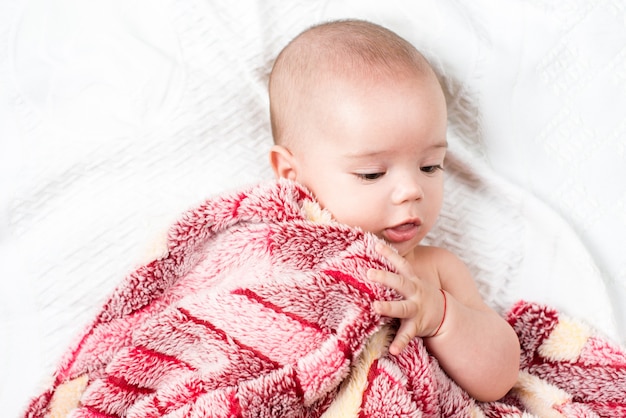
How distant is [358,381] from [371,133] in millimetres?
390

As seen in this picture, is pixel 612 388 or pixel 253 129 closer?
pixel 612 388

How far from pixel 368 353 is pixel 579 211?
0.56m

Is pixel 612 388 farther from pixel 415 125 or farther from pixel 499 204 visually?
pixel 415 125

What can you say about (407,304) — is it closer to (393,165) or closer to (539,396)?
(393,165)

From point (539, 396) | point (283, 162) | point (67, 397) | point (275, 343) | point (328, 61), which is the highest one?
point (328, 61)

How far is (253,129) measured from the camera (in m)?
1.43

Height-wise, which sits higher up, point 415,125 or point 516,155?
point 415,125

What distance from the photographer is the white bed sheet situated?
4.41 feet

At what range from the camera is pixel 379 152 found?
113cm

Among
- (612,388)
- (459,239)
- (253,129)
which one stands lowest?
(612,388)

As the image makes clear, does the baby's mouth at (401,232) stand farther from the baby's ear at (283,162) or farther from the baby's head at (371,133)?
the baby's ear at (283,162)

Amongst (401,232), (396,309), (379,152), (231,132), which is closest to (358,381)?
(396,309)

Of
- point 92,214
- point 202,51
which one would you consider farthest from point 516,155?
point 92,214

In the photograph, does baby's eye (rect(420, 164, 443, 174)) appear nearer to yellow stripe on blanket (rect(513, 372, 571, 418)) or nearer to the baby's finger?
the baby's finger
